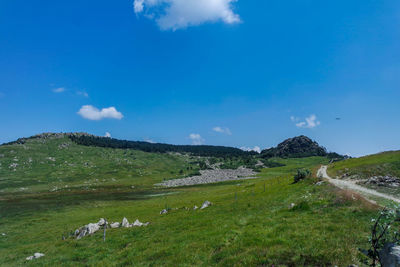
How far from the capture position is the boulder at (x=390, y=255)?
7.08 meters

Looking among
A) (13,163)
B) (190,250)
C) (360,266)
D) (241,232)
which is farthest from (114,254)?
(13,163)

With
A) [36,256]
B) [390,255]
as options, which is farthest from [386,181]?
[36,256]

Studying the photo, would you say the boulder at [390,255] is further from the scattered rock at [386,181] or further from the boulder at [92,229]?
the scattered rock at [386,181]

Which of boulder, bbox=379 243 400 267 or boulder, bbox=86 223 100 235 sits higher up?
boulder, bbox=379 243 400 267

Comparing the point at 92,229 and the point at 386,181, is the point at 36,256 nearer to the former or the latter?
the point at 92,229

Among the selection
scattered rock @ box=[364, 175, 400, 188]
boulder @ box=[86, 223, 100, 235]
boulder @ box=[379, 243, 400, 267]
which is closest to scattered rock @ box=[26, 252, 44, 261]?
boulder @ box=[86, 223, 100, 235]

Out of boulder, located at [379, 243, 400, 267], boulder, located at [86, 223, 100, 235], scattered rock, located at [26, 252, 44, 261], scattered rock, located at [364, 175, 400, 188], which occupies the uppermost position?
boulder, located at [379, 243, 400, 267]

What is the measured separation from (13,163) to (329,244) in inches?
10217

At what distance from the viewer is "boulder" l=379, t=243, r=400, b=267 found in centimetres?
708

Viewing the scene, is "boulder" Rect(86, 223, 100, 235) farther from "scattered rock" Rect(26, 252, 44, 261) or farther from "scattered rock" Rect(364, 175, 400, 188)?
"scattered rock" Rect(364, 175, 400, 188)

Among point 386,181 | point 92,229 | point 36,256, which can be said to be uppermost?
point 386,181

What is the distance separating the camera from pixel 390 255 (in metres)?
7.38

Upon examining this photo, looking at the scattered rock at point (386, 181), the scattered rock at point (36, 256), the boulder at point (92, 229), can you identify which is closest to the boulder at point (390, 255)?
the scattered rock at point (36, 256)

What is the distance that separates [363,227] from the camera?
48.4ft
